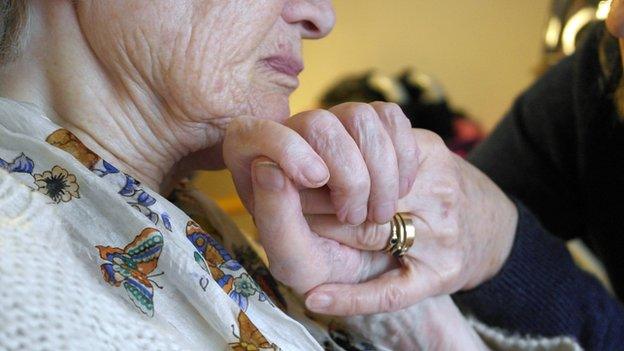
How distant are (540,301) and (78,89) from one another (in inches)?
25.3

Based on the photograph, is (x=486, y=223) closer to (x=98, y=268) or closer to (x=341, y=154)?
(x=341, y=154)

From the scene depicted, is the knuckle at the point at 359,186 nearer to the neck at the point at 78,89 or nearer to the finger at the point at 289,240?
the finger at the point at 289,240

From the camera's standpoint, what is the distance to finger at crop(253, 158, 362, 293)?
0.60 metres

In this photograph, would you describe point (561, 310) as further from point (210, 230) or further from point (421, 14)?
point (421, 14)

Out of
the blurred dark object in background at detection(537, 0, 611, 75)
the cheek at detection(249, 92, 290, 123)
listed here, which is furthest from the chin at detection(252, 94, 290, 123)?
the blurred dark object in background at detection(537, 0, 611, 75)

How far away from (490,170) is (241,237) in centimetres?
57

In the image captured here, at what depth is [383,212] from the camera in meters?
0.65

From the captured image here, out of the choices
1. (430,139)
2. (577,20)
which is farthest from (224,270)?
(577,20)

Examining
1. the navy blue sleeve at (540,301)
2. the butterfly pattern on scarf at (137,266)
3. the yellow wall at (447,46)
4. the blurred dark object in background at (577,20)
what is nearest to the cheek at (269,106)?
the butterfly pattern on scarf at (137,266)

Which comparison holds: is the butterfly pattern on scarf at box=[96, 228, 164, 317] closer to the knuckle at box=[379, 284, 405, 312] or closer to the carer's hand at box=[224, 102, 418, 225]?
the carer's hand at box=[224, 102, 418, 225]

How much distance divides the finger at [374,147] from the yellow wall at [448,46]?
259 centimetres

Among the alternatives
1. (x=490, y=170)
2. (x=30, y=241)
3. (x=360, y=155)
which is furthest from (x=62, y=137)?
(x=490, y=170)

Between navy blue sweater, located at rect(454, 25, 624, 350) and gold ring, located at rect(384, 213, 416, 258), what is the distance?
0.76ft

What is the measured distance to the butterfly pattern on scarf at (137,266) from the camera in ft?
1.71
